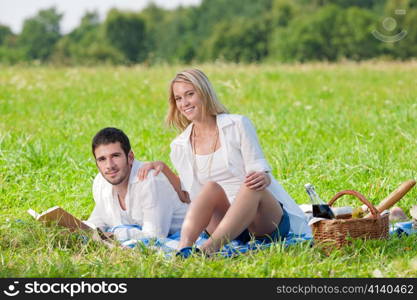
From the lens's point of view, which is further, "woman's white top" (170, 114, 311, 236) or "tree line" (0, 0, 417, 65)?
"tree line" (0, 0, 417, 65)

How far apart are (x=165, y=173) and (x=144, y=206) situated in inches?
9.9

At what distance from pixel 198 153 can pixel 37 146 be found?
2805 mm

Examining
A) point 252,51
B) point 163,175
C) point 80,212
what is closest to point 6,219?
point 80,212

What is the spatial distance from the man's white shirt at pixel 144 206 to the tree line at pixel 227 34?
27962mm

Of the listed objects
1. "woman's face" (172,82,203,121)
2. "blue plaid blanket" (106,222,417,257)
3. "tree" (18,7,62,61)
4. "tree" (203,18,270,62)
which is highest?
"tree" (18,7,62,61)

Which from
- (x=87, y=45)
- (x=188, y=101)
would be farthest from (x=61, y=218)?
(x=87, y=45)

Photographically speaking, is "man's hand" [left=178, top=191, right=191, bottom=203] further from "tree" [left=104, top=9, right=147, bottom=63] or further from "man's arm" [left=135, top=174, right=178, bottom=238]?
"tree" [left=104, top=9, right=147, bottom=63]

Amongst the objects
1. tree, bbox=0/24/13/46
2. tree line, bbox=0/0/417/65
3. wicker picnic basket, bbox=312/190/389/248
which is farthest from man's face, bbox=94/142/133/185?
tree, bbox=0/24/13/46

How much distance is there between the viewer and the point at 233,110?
9477mm

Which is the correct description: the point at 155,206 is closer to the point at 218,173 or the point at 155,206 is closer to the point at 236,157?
the point at 218,173

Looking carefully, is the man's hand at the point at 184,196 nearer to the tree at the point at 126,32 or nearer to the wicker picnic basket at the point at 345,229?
the wicker picnic basket at the point at 345,229

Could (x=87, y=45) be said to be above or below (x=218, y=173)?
above

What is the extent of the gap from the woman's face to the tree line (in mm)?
28330

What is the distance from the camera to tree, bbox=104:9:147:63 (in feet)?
217
